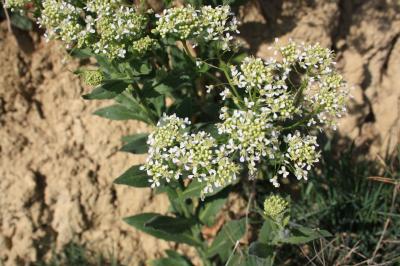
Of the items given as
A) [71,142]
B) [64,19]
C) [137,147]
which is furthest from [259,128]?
[71,142]

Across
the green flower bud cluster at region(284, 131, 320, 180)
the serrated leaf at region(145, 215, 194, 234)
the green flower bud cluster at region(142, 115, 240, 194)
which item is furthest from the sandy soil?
the green flower bud cluster at region(284, 131, 320, 180)

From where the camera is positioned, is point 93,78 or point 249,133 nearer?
point 249,133

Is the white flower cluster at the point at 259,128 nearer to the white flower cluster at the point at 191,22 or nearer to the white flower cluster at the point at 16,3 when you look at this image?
the white flower cluster at the point at 191,22

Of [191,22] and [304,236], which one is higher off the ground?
[191,22]

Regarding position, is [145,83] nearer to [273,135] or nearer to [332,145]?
[273,135]

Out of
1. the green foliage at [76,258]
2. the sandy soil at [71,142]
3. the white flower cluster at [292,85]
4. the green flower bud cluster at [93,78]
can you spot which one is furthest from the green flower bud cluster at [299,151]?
the green foliage at [76,258]

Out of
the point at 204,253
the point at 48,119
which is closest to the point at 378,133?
the point at 204,253

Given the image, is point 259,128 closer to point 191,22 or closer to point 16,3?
point 191,22
